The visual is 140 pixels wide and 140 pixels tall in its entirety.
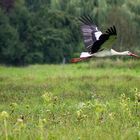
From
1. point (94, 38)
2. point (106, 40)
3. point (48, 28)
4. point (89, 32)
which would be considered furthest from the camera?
point (48, 28)

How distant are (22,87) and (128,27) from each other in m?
17.3

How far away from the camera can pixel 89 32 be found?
9055 mm

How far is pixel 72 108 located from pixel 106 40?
1.28 m

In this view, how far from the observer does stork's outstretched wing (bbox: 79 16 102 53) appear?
8841 mm

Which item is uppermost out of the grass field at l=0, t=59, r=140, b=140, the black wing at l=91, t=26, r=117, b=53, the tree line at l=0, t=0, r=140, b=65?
the black wing at l=91, t=26, r=117, b=53

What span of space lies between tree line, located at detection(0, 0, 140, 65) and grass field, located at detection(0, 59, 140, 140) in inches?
651

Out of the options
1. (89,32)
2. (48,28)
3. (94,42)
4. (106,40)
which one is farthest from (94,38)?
(48,28)

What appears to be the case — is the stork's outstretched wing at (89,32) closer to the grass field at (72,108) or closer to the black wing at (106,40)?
the black wing at (106,40)

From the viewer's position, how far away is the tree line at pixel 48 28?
31906mm

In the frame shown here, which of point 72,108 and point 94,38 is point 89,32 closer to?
point 94,38

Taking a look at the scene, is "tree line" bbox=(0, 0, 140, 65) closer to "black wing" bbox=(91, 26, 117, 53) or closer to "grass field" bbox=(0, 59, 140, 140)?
"grass field" bbox=(0, 59, 140, 140)

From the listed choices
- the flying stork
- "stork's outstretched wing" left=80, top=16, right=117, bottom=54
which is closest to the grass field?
the flying stork

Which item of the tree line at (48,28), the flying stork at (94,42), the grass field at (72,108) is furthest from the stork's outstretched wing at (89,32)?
the tree line at (48,28)

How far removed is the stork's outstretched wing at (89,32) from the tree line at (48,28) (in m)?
21.5
